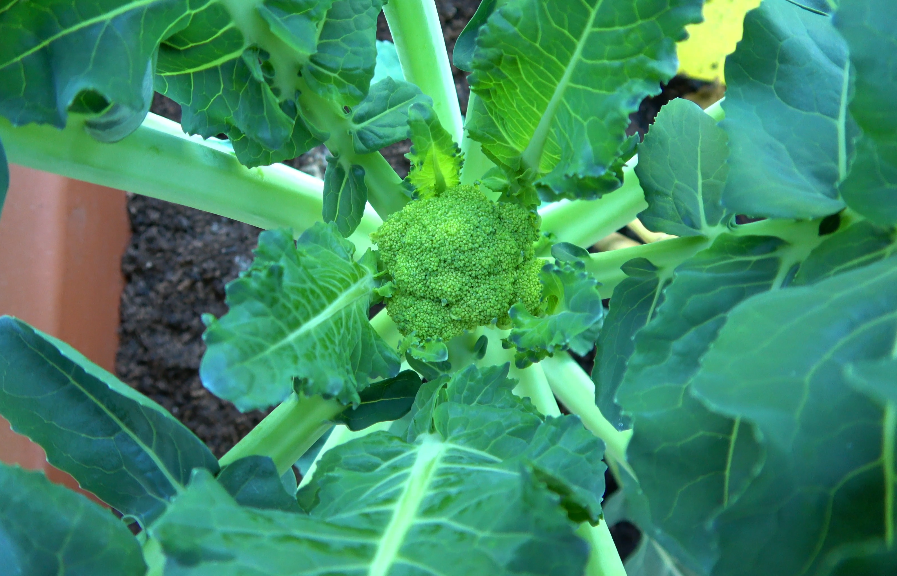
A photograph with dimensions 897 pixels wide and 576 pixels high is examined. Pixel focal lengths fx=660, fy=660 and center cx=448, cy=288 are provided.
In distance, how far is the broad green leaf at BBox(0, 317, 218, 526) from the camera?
0.64 meters

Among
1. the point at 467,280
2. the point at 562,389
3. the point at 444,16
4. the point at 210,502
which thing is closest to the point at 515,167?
the point at 467,280

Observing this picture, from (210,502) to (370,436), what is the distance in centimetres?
22

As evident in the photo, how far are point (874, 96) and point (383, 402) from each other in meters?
0.54

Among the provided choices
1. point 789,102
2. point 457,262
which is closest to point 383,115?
point 457,262

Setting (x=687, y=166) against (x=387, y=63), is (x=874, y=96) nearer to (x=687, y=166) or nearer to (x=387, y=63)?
(x=687, y=166)

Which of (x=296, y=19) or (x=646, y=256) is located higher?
(x=296, y=19)

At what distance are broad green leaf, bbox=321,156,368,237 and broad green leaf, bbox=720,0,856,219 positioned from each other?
0.41 meters

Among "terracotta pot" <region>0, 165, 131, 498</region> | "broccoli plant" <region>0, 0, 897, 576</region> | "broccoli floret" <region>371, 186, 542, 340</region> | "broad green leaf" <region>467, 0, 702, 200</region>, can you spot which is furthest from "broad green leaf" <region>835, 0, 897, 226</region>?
"terracotta pot" <region>0, 165, 131, 498</region>

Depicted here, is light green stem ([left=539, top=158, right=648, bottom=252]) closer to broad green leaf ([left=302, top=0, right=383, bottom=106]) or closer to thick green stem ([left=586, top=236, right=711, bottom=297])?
thick green stem ([left=586, top=236, right=711, bottom=297])

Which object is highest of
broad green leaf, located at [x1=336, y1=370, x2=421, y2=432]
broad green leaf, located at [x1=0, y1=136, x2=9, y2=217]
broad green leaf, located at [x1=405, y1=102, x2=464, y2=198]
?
broad green leaf, located at [x1=0, y1=136, x2=9, y2=217]

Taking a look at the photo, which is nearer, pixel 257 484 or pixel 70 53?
pixel 70 53

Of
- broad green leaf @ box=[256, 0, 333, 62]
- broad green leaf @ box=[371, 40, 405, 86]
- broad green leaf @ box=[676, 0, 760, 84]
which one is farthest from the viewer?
broad green leaf @ box=[676, 0, 760, 84]

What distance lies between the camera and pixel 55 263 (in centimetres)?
103

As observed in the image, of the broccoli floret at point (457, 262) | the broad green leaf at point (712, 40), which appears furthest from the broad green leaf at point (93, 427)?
the broad green leaf at point (712, 40)
